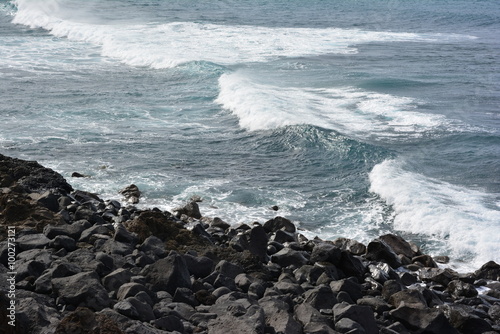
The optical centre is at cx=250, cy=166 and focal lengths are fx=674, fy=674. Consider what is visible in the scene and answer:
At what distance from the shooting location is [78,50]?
115 ft

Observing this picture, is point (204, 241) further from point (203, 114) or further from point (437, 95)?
point (437, 95)

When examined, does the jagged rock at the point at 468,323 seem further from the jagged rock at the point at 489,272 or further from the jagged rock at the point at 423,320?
the jagged rock at the point at 489,272

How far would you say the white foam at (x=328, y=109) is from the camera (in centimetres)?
2072

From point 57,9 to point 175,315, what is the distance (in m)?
48.8

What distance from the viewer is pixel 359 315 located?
748cm

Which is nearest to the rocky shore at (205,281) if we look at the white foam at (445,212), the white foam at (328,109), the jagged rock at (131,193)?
the white foam at (445,212)

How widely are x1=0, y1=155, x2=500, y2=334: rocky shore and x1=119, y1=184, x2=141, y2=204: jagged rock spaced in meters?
2.04

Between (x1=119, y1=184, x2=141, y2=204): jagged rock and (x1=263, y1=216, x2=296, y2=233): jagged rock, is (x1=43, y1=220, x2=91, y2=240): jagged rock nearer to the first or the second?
(x1=263, y1=216, x2=296, y2=233): jagged rock

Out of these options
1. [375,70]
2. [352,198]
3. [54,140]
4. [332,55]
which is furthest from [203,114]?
[332,55]

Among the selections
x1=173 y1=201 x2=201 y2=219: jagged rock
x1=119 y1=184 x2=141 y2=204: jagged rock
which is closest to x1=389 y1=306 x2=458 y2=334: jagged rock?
x1=173 y1=201 x2=201 y2=219: jagged rock

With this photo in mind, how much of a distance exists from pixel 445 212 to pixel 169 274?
26.1 ft

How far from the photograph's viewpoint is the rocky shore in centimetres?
675

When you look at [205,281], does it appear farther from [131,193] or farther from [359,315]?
[131,193]

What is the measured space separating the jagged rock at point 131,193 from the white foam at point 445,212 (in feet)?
17.7
